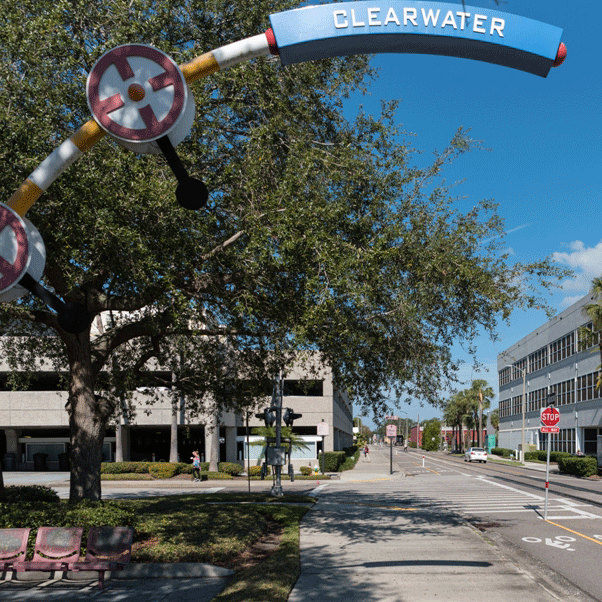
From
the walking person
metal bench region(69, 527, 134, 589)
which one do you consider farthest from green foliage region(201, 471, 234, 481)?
metal bench region(69, 527, 134, 589)

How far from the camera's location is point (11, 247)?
4.58m

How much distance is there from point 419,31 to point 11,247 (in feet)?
10.2

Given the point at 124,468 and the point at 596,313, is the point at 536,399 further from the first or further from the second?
the point at 124,468

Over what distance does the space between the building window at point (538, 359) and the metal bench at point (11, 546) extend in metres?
65.8

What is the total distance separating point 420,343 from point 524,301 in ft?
7.70

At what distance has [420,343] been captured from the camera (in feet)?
46.0

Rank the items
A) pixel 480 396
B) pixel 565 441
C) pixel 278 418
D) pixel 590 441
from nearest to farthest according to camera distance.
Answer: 1. pixel 278 418
2. pixel 590 441
3. pixel 565 441
4. pixel 480 396

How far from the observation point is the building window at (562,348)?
58.7 metres

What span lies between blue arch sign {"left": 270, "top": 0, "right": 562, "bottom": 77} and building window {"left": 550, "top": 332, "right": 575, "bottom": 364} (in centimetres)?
5834

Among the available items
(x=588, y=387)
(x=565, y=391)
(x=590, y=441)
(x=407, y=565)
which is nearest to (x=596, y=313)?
(x=588, y=387)

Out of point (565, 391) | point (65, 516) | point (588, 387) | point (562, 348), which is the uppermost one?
point (562, 348)

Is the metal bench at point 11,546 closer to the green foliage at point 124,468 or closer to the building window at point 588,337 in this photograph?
the green foliage at point 124,468

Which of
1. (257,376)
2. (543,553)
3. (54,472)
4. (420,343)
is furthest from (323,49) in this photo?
(54,472)

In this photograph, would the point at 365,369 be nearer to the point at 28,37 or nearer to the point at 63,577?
the point at 63,577
